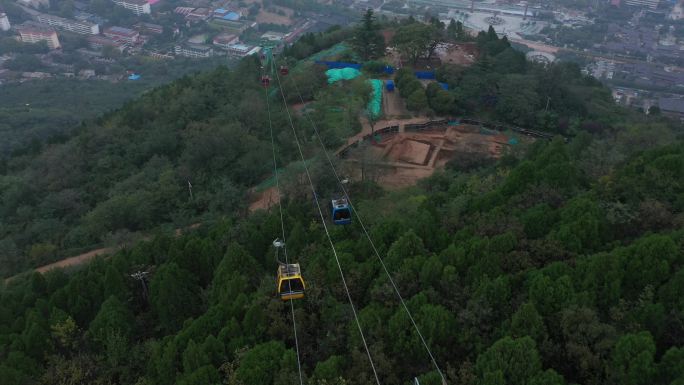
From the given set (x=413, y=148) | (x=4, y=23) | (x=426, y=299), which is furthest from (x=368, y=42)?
(x=4, y=23)

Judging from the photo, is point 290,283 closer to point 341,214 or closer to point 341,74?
point 341,214

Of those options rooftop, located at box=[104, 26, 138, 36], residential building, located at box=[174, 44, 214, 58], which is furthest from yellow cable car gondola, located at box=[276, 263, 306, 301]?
rooftop, located at box=[104, 26, 138, 36]

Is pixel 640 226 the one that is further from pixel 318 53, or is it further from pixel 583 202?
pixel 318 53

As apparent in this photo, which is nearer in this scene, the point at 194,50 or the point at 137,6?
the point at 194,50

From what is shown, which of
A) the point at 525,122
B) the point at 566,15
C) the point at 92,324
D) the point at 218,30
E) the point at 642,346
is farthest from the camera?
the point at 218,30

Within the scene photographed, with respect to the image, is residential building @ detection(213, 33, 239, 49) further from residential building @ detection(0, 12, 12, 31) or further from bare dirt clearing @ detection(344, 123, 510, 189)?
bare dirt clearing @ detection(344, 123, 510, 189)

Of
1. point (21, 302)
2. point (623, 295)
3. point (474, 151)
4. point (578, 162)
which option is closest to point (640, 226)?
point (623, 295)
